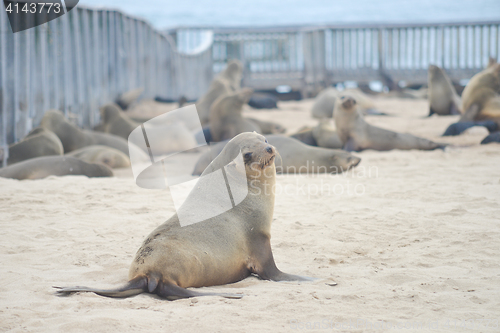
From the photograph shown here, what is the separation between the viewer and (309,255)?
10.7 feet

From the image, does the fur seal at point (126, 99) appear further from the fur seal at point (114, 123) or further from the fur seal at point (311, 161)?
the fur seal at point (311, 161)

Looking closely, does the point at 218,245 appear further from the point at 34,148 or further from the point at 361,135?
the point at 361,135

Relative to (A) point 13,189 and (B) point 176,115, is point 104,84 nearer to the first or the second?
(B) point 176,115

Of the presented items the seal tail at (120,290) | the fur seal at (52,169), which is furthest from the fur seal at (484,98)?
the seal tail at (120,290)

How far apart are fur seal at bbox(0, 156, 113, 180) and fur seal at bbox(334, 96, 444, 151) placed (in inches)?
148

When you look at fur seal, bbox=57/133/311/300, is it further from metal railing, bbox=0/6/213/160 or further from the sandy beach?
metal railing, bbox=0/6/213/160

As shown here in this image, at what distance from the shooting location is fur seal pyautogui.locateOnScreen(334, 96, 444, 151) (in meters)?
7.59

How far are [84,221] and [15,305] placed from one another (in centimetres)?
159

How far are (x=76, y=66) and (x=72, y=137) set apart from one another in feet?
5.84

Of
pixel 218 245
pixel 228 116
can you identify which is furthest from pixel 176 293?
pixel 228 116

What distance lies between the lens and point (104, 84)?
10.0m

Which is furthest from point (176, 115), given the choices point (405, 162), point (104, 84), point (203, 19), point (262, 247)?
point (203, 19)

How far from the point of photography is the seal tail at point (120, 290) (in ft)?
7.92

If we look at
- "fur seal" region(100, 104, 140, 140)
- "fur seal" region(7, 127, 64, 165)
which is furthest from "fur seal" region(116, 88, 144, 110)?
"fur seal" region(7, 127, 64, 165)
